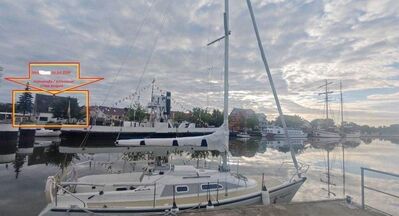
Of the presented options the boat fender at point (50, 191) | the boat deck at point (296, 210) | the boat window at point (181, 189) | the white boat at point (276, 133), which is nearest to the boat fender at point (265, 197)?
the boat window at point (181, 189)

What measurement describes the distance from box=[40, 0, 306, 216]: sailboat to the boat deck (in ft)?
9.05

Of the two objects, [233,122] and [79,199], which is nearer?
[79,199]

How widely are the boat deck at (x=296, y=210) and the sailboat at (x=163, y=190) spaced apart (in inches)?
109

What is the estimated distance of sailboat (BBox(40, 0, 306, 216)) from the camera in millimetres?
8867

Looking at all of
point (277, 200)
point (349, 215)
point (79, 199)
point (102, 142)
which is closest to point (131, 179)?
point (79, 199)

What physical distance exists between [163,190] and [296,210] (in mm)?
5476

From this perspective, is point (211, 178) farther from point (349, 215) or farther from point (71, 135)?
point (71, 135)

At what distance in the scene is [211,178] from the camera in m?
A: 11.0

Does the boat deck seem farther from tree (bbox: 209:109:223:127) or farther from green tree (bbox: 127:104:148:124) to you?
tree (bbox: 209:109:223:127)

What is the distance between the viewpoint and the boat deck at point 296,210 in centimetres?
583

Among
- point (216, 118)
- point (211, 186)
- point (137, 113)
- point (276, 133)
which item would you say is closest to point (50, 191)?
point (211, 186)

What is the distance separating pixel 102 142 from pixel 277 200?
43.1m

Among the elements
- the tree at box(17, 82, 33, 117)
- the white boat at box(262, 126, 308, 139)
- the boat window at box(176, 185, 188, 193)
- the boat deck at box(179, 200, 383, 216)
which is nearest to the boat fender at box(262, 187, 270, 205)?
the boat window at box(176, 185, 188, 193)

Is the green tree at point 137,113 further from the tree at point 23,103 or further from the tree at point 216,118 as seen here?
the tree at point 23,103
